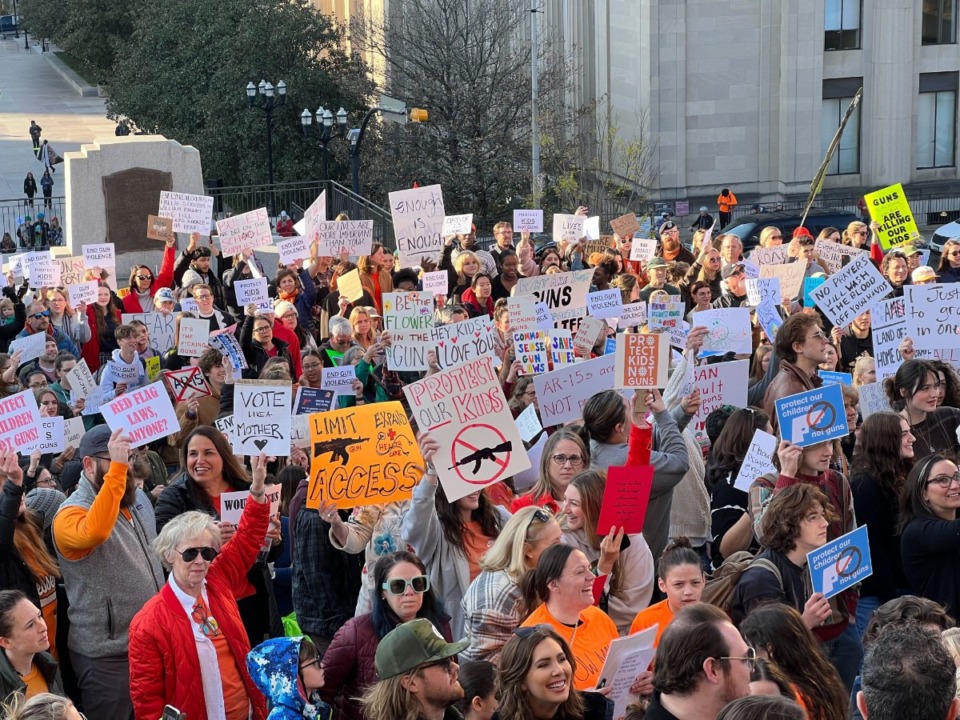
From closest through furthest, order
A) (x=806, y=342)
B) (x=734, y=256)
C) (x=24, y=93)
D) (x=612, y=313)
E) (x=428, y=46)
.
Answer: (x=806, y=342) → (x=612, y=313) → (x=734, y=256) → (x=428, y=46) → (x=24, y=93)

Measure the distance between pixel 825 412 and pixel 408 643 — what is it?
342 cm

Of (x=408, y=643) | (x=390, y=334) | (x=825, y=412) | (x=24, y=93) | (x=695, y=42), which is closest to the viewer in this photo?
(x=408, y=643)

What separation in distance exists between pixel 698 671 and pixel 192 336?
320 inches

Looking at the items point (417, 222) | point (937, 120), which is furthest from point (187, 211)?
point (937, 120)

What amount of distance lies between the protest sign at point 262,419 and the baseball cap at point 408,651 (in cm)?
355

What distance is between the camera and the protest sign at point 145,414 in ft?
28.7

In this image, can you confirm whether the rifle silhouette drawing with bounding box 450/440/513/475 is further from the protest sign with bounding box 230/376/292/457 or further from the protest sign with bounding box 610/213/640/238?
the protest sign with bounding box 610/213/640/238

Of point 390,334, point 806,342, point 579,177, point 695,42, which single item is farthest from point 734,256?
point 695,42

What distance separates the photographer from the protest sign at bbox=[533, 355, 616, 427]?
A: 9891mm

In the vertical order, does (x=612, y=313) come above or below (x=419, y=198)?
below

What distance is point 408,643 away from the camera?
535 centimetres

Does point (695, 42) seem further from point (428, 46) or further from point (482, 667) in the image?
point (482, 667)

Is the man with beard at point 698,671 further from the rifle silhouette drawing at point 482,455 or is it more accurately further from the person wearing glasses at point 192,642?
the rifle silhouette drawing at point 482,455

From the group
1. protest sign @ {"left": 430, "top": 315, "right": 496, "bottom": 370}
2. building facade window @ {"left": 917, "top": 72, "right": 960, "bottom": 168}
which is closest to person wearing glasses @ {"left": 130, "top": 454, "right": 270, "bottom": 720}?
protest sign @ {"left": 430, "top": 315, "right": 496, "bottom": 370}
